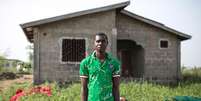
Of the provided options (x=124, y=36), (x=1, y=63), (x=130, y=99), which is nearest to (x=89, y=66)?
(x=130, y=99)

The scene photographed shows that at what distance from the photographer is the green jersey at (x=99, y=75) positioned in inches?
163

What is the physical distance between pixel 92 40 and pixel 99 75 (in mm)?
11963

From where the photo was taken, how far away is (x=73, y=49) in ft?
52.3

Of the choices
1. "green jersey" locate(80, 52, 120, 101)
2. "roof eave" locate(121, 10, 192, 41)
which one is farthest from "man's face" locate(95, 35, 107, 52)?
"roof eave" locate(121, 10, 192, 41)

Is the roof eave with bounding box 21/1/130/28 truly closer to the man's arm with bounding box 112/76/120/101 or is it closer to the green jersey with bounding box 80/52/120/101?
the green jersey with bounding box 80/52/120/101

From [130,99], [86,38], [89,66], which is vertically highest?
[86,38]

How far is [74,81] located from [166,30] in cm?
557

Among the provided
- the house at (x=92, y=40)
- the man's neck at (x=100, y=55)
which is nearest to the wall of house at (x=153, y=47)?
the house at (x=92, y=40)

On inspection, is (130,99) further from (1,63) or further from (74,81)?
(1,63)

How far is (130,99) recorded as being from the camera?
9977 mm

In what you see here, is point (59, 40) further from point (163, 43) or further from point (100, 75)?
point (100, 75)

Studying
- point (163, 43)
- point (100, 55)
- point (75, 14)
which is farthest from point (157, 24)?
point (100, 55)

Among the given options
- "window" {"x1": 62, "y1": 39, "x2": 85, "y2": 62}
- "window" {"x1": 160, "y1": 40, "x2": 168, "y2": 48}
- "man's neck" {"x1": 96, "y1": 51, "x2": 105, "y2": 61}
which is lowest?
"man's neck" {"x1": 96, "y1": 51, "x2": 105, "y2": 61}

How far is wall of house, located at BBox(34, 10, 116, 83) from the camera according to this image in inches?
609
